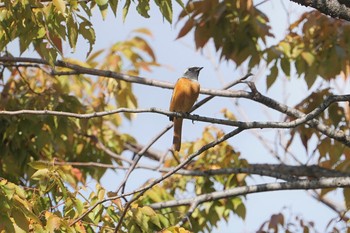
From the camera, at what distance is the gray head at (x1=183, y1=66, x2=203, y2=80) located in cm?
681

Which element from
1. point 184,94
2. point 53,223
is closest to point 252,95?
point 53,223

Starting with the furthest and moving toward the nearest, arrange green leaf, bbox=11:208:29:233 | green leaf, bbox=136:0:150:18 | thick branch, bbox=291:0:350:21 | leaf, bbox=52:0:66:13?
green leaf, bbox=136:0:150:18
leaf, bbox=52:0:66:13
thick branch, bbox=291:0:350:21
green leaf, bbox=11:208:29:233

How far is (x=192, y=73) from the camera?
6.96 metres

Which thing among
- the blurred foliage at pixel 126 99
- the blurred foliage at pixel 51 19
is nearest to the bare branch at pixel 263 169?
the blurred foliage at pixel 126 99

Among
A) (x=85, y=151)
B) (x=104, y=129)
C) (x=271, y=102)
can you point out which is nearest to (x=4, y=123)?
(x=85, y=151)

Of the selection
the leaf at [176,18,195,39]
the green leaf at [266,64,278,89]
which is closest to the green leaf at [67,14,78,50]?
the leaf at [176,18,195,39]

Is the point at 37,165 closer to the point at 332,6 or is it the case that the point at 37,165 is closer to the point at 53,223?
the point at 53,223

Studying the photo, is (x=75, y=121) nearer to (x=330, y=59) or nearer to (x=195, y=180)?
(x=195, y=180)

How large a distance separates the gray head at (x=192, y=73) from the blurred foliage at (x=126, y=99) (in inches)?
9.7

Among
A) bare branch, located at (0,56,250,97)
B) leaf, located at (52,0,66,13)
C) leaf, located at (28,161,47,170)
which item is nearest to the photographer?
leaf, located at (52,0,66,13)

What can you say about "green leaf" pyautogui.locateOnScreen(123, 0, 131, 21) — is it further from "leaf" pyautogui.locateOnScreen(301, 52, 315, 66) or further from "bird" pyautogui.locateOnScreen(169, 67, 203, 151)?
A: "leaf" pyautogui.locateOnScreen(301, 52, 315, 66)

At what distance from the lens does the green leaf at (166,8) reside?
16.1ft

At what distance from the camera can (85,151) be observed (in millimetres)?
7633

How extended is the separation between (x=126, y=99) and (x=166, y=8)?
295 cm
